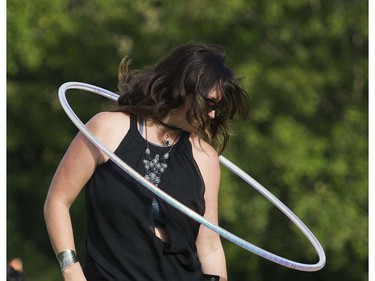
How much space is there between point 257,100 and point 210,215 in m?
11.5

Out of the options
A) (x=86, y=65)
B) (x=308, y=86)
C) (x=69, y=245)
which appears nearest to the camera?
(x=69, y=245)

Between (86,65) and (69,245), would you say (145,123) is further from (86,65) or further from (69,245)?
(86,65)

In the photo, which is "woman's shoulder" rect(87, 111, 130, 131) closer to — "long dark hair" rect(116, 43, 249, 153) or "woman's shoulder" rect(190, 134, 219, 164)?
"long dark hair" rect(116, 43, 249, 153)

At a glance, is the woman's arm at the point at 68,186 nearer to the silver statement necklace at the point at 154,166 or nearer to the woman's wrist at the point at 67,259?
the woman's wrist at the point at 67,259

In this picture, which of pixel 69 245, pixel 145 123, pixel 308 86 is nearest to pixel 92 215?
pixel 69 245

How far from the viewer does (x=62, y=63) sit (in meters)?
17.8

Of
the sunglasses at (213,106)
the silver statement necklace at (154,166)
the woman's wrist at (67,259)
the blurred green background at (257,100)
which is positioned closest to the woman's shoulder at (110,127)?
the silver statement necklace at (154,166)

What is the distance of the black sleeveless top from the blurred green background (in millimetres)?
10040

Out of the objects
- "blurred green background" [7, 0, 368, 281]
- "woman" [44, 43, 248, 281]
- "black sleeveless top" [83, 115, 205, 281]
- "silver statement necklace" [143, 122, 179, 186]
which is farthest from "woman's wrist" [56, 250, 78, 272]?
"blurred green background" [7, 0, 368, 281]

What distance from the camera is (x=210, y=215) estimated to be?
4.40 meters

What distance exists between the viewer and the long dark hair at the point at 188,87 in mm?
4121

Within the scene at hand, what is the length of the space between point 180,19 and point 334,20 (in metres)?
2.42

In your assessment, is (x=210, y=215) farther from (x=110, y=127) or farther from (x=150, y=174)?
(x=110, y=127)

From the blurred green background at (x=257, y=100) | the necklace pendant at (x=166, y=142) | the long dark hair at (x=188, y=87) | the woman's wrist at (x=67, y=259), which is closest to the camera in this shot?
the woman's wrist at (x=67, y=259)
